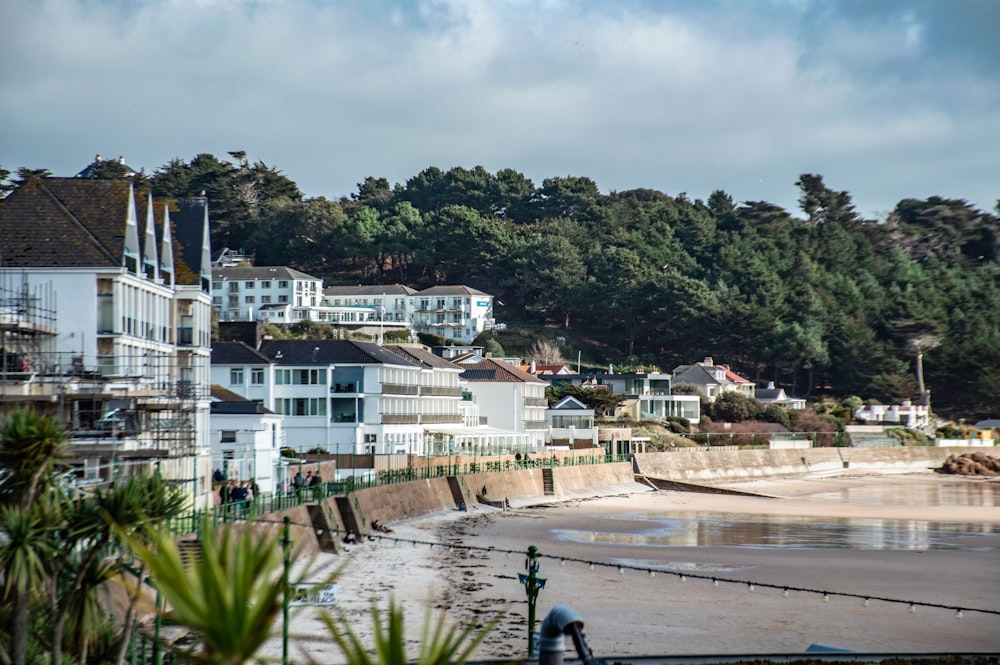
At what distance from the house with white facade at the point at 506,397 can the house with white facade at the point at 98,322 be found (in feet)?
167

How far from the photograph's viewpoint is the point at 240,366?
62.2 meters

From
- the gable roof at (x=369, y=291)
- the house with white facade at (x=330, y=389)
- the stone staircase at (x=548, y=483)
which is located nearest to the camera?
the house with white facade at (x=330, y=389)

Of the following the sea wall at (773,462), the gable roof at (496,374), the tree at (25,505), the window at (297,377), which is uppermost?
the gable roof at (496,374)

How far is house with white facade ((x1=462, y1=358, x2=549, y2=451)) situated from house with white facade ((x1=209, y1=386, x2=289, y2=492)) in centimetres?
4177

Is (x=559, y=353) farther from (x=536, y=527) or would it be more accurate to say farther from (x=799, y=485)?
(x=536, y=527)

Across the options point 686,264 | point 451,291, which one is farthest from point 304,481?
point 686,264

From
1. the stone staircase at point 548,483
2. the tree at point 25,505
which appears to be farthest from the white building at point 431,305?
the tree at point 25,505

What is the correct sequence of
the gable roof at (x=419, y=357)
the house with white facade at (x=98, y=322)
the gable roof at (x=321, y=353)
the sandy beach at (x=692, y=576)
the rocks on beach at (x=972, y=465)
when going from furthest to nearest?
the rocks on beach at (x=972, y=465) < the gable roof at (x=419, y=357) < the gable roof at (x=321, y=353) < the house with white facade at (x=98, y=322) < the sandy beach at (x=692, y=576)

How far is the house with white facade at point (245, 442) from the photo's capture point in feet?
149

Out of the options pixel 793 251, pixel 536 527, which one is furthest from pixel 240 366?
pixel 793 251

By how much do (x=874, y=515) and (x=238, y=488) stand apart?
3795 cm

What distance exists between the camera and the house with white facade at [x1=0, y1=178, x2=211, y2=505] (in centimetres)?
3259

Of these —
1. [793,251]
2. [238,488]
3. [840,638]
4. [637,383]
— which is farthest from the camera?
[793,251]

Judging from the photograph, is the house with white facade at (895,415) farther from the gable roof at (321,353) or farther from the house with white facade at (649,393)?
the gable roof at (321,353)
